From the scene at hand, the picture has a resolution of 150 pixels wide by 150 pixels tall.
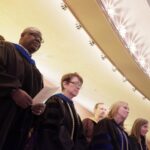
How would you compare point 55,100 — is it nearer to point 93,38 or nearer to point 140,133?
point 93,38

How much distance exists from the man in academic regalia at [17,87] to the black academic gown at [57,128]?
28 centimetres

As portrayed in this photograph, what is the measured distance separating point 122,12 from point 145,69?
1197 mm

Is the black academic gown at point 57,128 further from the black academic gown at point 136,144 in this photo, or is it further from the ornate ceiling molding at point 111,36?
the ornate ceiling molding at point 111,36

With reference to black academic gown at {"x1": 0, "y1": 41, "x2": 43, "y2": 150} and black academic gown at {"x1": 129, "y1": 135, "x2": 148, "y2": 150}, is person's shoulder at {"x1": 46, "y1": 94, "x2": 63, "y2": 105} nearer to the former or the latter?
black academic gown at {"x1": 0, "y1": 41, "x2": 43, "y2": 150}

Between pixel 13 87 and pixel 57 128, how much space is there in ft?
2.56

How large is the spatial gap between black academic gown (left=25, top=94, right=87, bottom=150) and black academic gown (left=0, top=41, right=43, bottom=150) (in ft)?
0.95

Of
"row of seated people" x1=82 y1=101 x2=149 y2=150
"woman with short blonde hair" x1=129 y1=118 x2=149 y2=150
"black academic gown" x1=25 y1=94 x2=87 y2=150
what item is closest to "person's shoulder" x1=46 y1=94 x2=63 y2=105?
"black academic gown" x1=25 y1=94 x2=87 y2=150

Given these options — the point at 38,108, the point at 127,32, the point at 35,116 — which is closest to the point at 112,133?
the point at 35,116

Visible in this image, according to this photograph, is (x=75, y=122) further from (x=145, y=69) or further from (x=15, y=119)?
(x=145, y=69)

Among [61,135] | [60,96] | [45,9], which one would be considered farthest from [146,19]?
[61,135]

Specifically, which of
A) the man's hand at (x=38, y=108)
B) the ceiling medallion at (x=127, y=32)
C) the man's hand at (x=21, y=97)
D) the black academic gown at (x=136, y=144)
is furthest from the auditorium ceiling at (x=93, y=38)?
the man's hand at (x=21, y=97)

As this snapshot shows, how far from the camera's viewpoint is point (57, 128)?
3.14m

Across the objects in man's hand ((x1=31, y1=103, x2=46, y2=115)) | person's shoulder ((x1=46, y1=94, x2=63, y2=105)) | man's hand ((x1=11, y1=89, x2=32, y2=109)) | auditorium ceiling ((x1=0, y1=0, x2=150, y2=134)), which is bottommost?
man's hand ((x1=31, y1=103, x2=46, y2=115))

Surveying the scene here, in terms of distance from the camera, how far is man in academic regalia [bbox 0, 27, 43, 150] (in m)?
2.55
